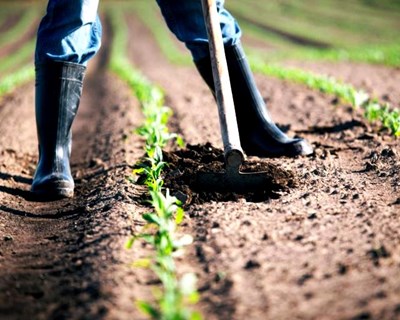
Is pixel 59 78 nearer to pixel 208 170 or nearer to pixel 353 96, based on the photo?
pixel 208 170

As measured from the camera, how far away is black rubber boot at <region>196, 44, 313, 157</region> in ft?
10.4

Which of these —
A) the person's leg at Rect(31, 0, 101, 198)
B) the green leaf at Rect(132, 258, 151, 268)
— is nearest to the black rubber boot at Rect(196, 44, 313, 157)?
the person's leg at Rect(31, 0, 101, 198)

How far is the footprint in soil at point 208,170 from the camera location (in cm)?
253

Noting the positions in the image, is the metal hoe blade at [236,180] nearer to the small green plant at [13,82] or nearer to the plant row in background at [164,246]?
the plant row in background at [164,246]

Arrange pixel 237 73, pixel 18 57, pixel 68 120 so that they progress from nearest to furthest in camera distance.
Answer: pixel 68 120
pixel 237 73
pixel 18 57

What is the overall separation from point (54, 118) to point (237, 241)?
1.40 m

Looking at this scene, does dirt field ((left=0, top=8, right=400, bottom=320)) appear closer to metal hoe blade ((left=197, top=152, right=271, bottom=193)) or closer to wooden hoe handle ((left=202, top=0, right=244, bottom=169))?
metal hoe blade ((left=197, top=152, right=271, bottom=193))

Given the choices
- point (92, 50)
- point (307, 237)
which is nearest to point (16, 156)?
point (92, 50)

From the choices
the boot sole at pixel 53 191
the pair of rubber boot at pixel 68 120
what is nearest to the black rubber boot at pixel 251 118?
the pair of rubber boot at pixel 68 120

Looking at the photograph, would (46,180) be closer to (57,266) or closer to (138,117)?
(57,266)

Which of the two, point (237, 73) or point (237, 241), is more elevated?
point (237, 73)

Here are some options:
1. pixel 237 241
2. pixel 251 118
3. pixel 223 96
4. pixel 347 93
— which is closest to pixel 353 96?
pixel 347 93

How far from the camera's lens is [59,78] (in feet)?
9.71

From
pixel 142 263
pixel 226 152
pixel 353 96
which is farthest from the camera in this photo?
pixel 353 96
